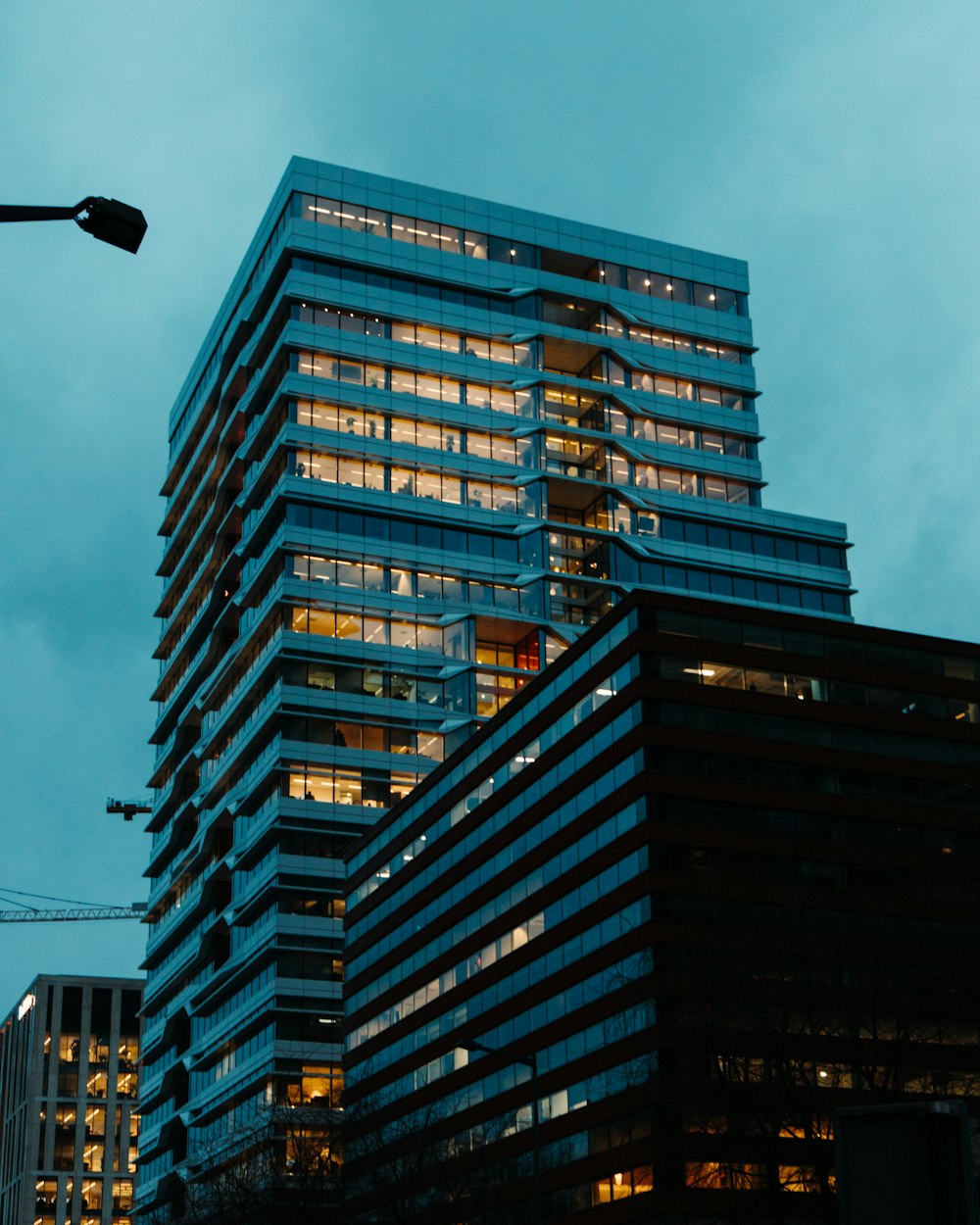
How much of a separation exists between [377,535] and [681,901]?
65199mm

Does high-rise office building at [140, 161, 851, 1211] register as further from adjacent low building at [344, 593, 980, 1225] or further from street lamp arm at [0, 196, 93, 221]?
street lamp arm at [0, 196, 93, 221]

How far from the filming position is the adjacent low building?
67.4m

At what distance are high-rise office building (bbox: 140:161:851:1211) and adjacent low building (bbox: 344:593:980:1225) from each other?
33318 millimetres

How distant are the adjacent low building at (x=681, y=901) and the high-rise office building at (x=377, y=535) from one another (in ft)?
109

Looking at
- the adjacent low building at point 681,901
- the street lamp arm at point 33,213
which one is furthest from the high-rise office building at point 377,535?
the street lamp arm at point 33,213

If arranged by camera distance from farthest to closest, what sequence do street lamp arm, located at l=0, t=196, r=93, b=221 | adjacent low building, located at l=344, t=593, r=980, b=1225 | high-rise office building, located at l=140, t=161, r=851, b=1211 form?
1. high-rise office building, located at l=140, t=161, r=851, b=1211
2. adjacent low building, located at l=344, t=593, r=980, b=1225
3. street lamp arm, located at l=0, t=196, r=93, b=221

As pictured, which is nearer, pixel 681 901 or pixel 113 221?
pixel 113 221

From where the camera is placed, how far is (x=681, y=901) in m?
71.8

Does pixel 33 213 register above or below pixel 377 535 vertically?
below

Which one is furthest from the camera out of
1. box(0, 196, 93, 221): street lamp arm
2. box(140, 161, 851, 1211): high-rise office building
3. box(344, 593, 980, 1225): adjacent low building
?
box(140, 161, 851, 1211): high-rise office building

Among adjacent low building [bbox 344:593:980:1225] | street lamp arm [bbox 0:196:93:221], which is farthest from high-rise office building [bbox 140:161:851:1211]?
street lamp arm [bbox 0:196:93:221]

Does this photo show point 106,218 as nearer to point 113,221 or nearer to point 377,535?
point 113,221

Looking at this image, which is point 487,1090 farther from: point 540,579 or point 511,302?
point 511,302

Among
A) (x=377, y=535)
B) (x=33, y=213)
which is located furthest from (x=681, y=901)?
Answer: (x=377, y=535)
